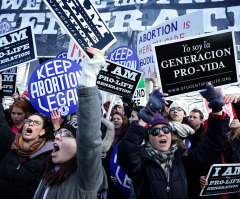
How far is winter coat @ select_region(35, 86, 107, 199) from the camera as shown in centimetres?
131

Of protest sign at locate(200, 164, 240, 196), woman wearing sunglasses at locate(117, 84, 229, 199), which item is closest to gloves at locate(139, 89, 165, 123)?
woman wearing sunglasses at locate(117, 84, 229, 199)

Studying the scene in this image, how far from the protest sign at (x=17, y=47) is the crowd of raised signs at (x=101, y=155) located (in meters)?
2.02

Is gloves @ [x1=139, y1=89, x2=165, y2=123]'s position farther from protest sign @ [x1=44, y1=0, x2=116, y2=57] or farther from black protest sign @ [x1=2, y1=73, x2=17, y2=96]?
black protest sign @ [x1=2, y1=73, x2=17, y2=96]

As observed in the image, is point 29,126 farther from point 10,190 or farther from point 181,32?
point 181,32

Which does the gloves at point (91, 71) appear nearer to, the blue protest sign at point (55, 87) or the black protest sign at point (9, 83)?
the blue protest sign at point (55, 87)

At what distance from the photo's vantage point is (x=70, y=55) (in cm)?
520

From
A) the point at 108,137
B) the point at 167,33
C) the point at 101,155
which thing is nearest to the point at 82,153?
the point at 101,155

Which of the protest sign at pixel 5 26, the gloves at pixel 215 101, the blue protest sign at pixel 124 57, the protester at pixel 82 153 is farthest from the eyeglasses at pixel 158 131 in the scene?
the protest sign at pixel 5 26

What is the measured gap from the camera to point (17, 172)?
2.16 meters

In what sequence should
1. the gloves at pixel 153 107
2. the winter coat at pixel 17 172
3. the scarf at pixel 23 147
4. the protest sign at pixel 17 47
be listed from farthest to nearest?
the protest sign at pixel 17 47 < the scarf at pixel 23 147 < the winter coat at pixel 17 172 < the gloves at pixel 153 107

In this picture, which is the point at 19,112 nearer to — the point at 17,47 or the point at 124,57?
the point at 17,47

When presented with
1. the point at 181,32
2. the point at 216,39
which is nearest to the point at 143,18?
the point at 181,32

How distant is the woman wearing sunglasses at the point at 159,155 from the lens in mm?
1996

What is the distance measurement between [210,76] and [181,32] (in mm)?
2598
